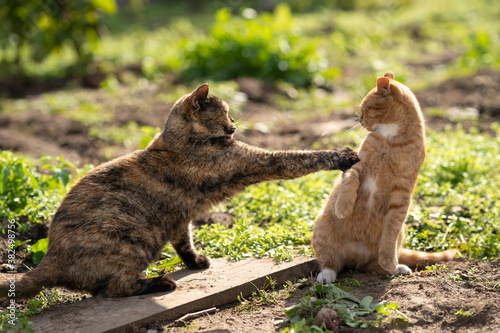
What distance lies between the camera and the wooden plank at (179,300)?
3486 mm

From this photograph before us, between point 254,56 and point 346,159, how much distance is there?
700 cm

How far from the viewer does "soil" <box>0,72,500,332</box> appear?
11.2ft

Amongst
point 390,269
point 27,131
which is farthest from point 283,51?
point 390,269

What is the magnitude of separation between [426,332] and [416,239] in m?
1.56

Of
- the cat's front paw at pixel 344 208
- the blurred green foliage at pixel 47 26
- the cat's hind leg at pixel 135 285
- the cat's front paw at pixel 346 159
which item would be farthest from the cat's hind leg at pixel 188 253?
the blurred green foliage at pixel 47 26

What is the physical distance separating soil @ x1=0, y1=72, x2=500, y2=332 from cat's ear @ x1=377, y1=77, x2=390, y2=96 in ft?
3.29

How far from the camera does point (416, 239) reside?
469 centimetres

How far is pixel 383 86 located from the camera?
382 centimetres

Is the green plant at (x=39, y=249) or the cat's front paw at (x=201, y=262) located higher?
the green plant at (x=39, y=249)

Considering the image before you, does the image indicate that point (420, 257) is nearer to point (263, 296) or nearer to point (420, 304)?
point (420, 304)

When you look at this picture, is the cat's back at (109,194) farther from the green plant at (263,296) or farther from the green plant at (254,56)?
the green plant at (254,56)

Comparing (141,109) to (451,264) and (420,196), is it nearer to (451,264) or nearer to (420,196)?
(420,196)

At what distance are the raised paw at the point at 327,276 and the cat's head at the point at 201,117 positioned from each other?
1.27m

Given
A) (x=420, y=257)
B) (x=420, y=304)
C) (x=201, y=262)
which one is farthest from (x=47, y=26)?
(x=420, y=304)
